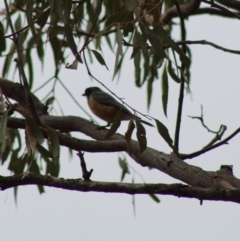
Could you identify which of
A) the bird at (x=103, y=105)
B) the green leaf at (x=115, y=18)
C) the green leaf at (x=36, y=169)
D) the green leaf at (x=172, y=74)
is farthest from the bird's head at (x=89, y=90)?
the green leaf at (x=172, y=74)

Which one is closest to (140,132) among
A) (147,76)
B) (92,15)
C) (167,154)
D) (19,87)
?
(167,154)

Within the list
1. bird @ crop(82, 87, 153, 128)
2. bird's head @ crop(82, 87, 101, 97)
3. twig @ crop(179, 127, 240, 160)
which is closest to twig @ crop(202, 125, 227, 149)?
twig @ crop(179, 127, 240, 160)

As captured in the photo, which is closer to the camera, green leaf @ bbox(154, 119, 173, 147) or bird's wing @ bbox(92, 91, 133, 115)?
green leaf @ bbox(154, 119, 173, 147)

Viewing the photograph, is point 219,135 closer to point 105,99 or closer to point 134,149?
point 134,149

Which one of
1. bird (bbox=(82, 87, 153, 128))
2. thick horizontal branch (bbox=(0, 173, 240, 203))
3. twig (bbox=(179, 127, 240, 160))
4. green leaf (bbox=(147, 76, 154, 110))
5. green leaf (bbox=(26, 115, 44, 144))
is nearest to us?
thick horizontal branch (bbox=(0, 173, 240, 203))

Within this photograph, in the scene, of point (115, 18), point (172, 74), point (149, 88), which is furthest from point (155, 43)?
point (149, 88)

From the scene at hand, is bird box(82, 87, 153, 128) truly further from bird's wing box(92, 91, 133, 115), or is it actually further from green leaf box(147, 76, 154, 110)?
green leaf box(147, 76, 154, 110)

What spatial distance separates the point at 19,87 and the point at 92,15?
43.2 inches

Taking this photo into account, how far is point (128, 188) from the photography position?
221 cm

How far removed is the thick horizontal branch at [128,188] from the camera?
2135 millimetres

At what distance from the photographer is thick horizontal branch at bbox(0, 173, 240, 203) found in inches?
84.0

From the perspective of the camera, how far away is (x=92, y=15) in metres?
4.33

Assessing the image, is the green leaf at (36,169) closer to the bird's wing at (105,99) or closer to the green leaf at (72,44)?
the bird's wing at (105,99)

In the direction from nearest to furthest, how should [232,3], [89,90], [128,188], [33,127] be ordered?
[128,188] < [33,127] < [232,3] < [89,90]
